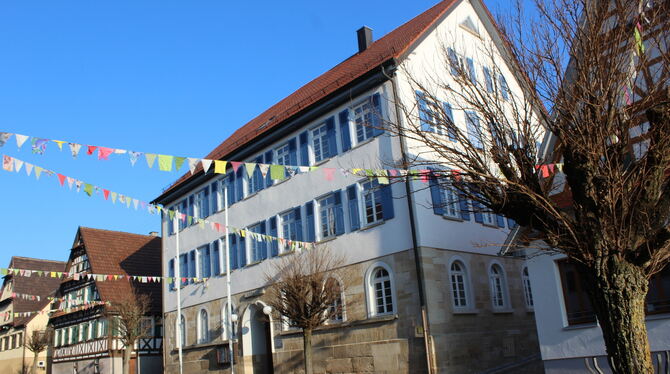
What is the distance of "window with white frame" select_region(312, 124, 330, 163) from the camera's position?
71.4ft

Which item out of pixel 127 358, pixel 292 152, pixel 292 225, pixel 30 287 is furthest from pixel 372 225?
pixel 30 287

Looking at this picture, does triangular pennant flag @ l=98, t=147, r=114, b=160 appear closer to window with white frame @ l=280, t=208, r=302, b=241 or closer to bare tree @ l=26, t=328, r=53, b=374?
window with white frame @ l=280, t=208, r=302, b=241

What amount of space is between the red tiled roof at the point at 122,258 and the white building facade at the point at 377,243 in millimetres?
11183

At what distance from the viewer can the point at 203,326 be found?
90.2 feet

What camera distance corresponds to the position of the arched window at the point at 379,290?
18.9 meters

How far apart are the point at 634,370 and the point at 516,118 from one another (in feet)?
11.9

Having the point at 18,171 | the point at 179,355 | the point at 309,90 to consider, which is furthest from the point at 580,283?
the point at 179,355

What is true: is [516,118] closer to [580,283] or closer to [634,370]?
[634,370]

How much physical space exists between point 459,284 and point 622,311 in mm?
11229

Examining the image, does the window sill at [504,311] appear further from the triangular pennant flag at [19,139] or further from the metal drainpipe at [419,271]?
the triangular pennant flag at [19,139]

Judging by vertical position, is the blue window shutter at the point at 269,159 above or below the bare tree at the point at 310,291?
above

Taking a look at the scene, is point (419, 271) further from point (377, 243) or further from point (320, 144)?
point (320, 144)

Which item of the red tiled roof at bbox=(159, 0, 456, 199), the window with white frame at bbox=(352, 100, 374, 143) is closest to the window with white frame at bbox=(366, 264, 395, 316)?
the window with white frame at bbox=(352, 100, 374, 143)

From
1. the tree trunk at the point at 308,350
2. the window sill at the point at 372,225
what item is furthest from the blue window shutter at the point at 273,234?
the tree trunk at the point at 308,350
